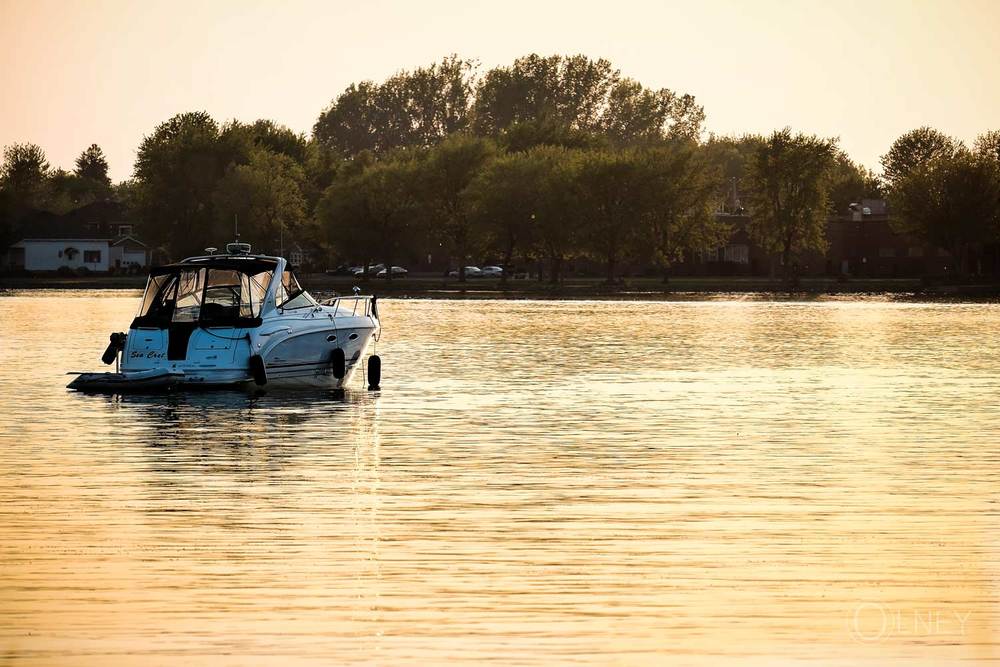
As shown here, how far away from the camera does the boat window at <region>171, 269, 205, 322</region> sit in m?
45.8

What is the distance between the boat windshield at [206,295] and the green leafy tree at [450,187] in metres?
126

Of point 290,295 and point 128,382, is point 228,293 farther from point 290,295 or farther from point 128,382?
point 128,382

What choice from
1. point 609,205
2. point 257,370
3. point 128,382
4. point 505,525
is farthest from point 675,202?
point 505,525

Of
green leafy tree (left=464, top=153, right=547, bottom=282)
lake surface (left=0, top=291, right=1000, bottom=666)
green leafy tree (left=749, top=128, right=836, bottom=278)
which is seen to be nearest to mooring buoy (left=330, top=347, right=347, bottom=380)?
lake surface (left=0, top=291, right=1000, bottom=666)

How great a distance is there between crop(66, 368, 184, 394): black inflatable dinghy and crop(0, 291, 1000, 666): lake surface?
44 cm

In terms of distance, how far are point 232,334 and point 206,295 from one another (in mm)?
2580

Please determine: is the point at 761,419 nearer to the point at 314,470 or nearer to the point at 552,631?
the point at 314,470

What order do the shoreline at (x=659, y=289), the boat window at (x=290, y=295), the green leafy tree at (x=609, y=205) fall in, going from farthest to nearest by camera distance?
1. the green leafy tree at (x=609, y=205)
2. the shoreline at (x=659, y=289)
3. the boat window at (x=290, y=295)

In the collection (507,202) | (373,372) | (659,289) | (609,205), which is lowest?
(659,289)

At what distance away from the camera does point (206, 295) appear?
46844 millimetres

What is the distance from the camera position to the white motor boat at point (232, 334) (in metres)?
44.0

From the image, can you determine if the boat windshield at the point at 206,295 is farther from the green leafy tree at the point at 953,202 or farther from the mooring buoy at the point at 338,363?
the green leafy tree at the point at 953,202

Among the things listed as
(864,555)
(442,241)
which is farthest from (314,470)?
(442,241)

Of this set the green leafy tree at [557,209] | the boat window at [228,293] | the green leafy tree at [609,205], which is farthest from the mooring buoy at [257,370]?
the green leafy tree at [609,205]
